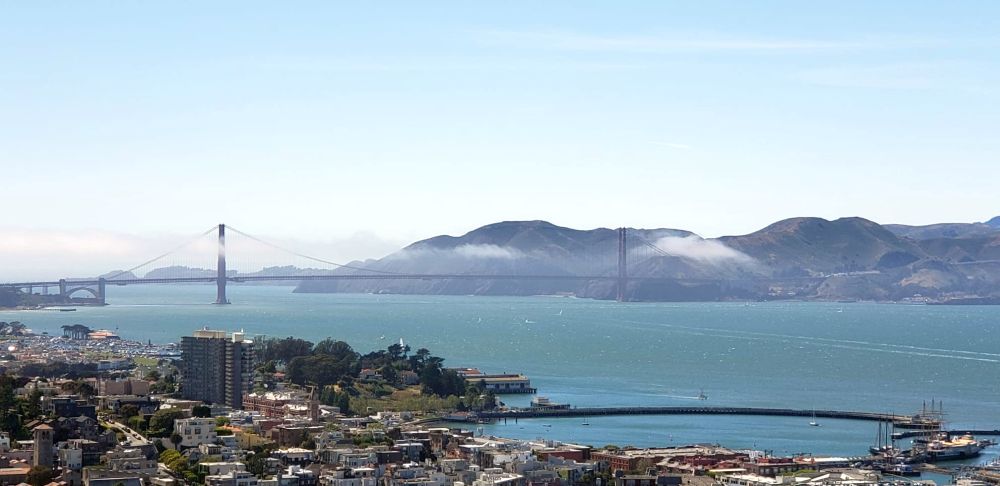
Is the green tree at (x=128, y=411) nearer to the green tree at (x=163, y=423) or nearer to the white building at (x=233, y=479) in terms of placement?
the green tree at (x=163, y=423)

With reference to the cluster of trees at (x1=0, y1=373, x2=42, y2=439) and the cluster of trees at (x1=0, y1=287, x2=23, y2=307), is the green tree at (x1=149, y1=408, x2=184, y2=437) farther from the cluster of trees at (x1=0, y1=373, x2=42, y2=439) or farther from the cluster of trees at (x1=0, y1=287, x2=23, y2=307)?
the cluster of trees at (x1=0, y1=287, x2=23, y2=307)

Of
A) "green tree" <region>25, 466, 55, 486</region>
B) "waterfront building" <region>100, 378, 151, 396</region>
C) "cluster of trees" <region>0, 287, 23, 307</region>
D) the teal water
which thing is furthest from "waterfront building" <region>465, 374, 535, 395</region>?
"cluster of trees" <region>0, 287, 23, 307</region>

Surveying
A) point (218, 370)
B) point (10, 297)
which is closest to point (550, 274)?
point (10, 297)

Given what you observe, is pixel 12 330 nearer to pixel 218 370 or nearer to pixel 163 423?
pixel 218 370

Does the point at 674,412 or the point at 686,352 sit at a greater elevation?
the point at 686,352

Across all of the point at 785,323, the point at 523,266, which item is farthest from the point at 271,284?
the point at 785,323

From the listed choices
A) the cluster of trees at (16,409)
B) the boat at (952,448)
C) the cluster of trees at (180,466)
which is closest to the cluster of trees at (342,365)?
the cluster of trees at (16,409)
